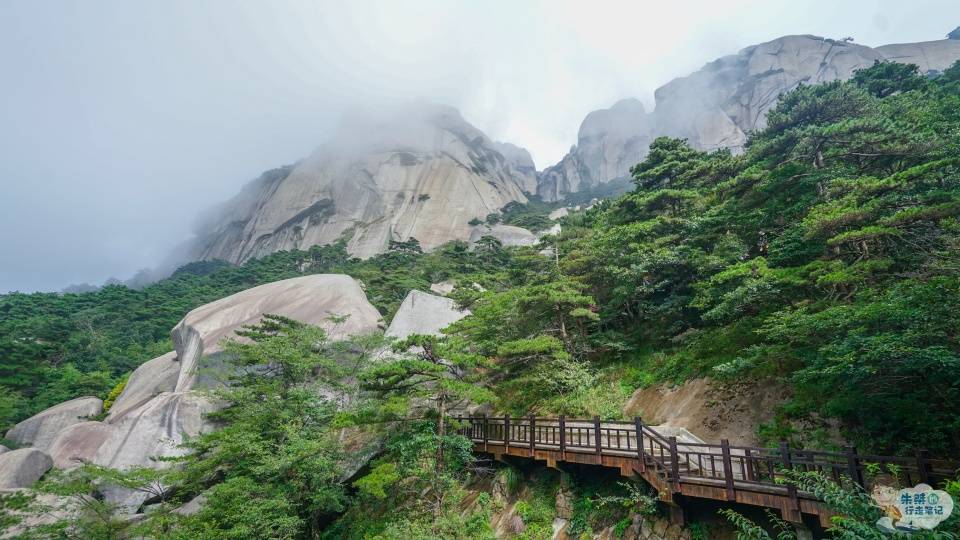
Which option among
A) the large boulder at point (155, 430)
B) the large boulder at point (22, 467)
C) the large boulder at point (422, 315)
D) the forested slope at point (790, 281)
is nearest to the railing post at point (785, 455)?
the forested slope at point (790, 281)

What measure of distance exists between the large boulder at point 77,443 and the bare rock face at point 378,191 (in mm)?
44055

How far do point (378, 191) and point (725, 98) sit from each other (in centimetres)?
6015

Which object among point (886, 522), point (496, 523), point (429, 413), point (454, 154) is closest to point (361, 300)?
point (429, 413)

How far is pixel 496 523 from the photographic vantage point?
11023mm

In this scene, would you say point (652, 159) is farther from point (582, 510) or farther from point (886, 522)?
point (886, 522)

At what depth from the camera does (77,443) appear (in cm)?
2006

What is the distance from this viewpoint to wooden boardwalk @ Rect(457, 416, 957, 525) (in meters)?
6.17

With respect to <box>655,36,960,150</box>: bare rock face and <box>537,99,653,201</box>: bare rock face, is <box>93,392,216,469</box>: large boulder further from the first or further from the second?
<box>537,99,653,201</box>: bare rock face

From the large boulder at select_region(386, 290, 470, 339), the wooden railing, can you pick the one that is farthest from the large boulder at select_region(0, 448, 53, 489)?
the wooden railing

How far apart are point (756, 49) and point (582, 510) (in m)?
85.5

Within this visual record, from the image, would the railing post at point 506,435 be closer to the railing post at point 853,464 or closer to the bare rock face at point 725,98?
the railing post at point 853,464

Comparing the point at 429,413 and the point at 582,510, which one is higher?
the point at 429,413

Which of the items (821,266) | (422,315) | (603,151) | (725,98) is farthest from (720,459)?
(603,151)

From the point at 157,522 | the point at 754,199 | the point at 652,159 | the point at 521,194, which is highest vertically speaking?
the point at 521,194
